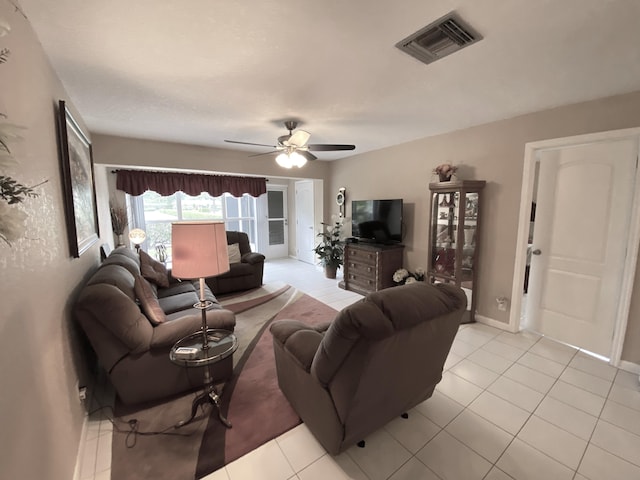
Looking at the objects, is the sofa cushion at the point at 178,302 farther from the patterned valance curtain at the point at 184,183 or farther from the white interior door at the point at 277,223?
the white interior door at the point at 277,223

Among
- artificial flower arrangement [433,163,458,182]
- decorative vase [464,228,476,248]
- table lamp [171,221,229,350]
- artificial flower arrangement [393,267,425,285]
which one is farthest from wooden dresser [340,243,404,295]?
table lamp [171,221,229,350]

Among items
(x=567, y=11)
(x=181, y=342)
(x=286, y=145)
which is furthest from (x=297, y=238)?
(x=567, y=11)

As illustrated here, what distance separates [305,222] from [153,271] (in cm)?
358

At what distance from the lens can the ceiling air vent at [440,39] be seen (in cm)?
136

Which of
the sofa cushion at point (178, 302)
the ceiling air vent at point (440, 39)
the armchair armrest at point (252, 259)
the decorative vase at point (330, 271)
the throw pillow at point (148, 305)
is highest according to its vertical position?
the ceiling air vent at point (440, 39)

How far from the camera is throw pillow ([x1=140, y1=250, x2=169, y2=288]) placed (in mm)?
3145

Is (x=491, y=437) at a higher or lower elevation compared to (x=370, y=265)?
lower

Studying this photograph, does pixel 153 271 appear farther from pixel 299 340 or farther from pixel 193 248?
pixel 299 340

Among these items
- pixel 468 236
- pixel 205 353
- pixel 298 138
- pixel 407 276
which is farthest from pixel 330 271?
pixel 205 353

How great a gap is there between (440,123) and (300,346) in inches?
111

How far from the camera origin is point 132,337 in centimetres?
171

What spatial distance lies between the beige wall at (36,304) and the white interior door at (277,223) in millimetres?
4945

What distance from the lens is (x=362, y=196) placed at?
4637 mm

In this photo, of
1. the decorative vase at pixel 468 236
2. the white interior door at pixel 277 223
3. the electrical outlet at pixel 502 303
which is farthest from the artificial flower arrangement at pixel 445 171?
the white interior door at pixel 277 223
